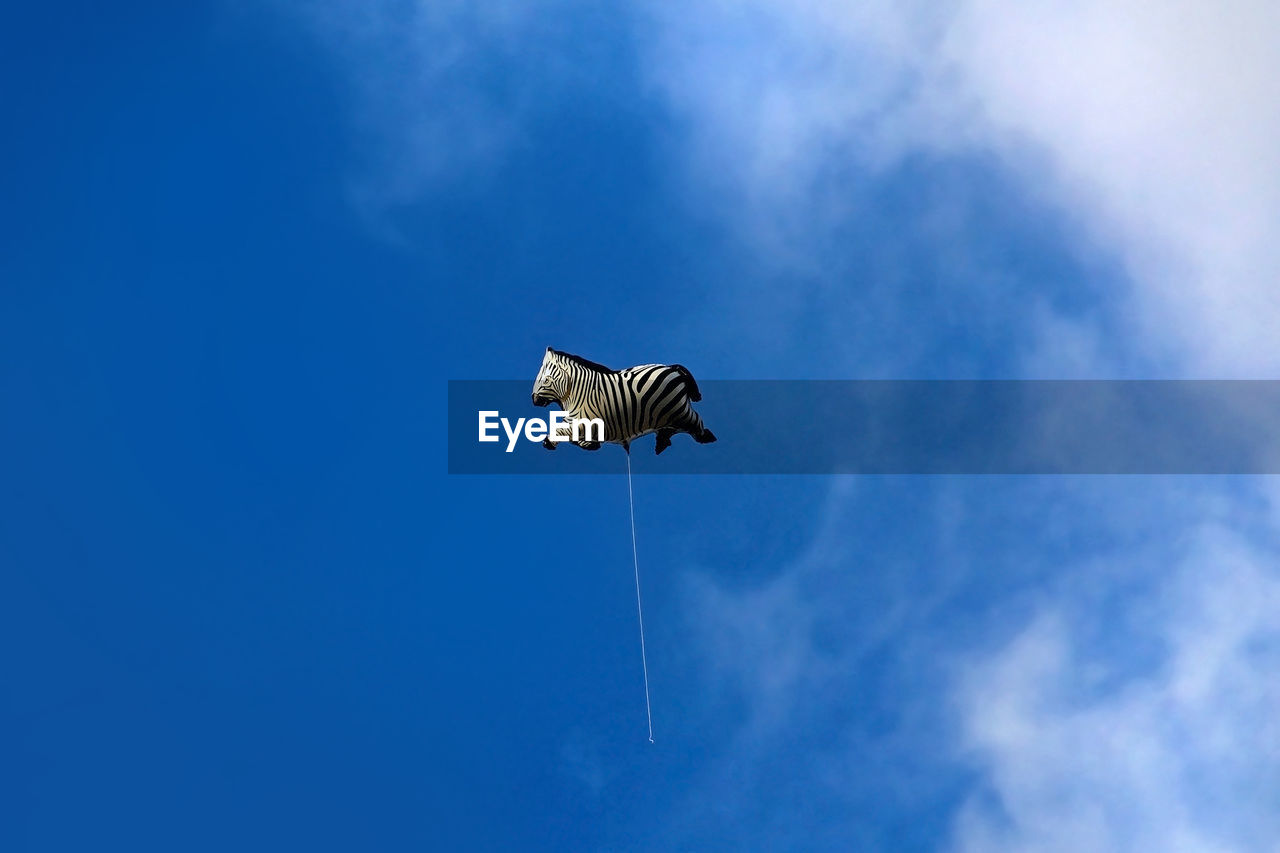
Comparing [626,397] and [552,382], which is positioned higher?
[552,382]

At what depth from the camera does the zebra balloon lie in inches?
819

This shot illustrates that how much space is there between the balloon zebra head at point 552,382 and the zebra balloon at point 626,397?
21 mm

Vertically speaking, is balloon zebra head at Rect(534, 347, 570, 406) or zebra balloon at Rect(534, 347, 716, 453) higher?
balloon zebra head at Rect(534, 347, 570, 406)

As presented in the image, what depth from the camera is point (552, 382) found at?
2247cm

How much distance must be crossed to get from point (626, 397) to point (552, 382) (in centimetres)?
241

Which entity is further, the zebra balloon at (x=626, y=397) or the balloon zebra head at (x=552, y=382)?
the balloon zebra head at (x=552, y=382)

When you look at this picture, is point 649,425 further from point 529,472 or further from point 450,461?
point 450,461

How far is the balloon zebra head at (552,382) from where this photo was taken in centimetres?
2209

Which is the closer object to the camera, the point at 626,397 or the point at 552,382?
the point at 626,397

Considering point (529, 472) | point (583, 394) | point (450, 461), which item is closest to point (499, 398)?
point (529, 472)

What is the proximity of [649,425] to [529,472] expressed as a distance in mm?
14211

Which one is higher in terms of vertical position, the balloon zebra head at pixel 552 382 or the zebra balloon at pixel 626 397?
the balloon zebra head at pixel 552 382

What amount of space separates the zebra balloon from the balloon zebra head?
2 centimetres

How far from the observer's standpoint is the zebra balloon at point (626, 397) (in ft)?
68.3
